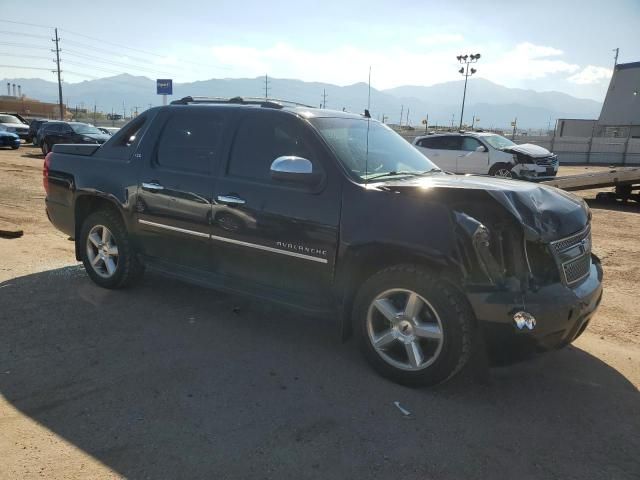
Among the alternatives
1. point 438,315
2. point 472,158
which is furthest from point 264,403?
point 472,158

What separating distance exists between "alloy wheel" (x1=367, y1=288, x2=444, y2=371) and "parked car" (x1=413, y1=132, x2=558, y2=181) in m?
12.6

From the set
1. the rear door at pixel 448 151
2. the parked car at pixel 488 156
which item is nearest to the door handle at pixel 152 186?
the parked car at pixel 488 156

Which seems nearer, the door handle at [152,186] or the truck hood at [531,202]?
the truck hood at [531,202]

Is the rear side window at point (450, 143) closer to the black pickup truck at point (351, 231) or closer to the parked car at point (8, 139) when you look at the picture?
the black pickup truck at point (351, 231)

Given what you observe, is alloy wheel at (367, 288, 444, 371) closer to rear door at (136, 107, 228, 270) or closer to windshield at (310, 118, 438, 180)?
windshield at (310, 118, 438, 180)

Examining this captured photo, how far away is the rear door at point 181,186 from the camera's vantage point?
13.8 ft

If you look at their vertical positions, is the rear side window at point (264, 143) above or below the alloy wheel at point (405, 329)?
above

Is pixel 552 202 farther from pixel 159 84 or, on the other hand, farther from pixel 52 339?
pixel 159 84

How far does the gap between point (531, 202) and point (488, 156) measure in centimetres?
1283

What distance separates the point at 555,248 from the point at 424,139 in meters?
14.0

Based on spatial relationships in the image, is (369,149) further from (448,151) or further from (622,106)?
(622,106)

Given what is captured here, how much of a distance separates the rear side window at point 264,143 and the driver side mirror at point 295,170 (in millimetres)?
246

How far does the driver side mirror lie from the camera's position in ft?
11.4

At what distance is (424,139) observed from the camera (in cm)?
1658
